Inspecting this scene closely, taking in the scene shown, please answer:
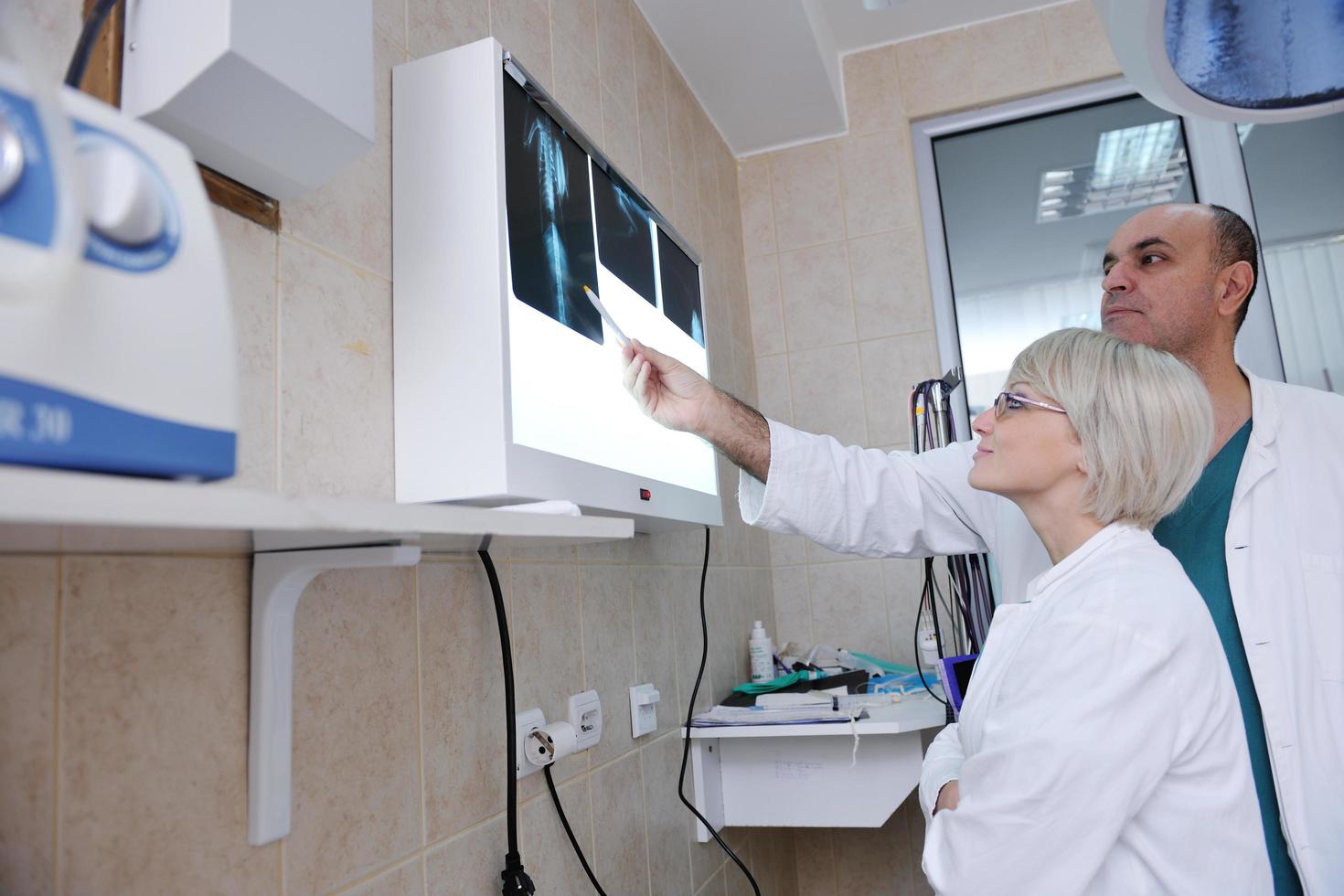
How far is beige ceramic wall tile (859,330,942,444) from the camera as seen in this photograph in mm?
2785

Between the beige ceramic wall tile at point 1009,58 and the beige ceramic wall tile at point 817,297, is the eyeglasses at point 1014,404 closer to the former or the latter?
the beige ceramic wall tile at point 817,297

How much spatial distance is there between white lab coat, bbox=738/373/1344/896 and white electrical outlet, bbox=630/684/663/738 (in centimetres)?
39

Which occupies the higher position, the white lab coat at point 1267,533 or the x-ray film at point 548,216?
the x-ray film at point 548,216

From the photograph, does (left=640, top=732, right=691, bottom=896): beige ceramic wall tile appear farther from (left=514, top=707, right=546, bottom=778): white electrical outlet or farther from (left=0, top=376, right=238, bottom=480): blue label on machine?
(left=0, top=376, right=238, bottom=480): blue label on machine

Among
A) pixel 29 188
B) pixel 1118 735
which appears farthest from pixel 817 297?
pixel 29 188

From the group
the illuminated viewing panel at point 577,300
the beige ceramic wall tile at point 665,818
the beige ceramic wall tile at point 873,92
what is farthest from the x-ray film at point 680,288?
the beige ceramic wall tile at point 873,92

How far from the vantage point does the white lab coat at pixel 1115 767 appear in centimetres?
103

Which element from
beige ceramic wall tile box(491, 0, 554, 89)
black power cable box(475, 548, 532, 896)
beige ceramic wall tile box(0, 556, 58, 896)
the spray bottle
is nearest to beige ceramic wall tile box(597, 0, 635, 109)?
Result: beige ceramic wall tile box(491, 0, 554, 89)

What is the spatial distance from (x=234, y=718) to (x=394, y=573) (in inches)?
10.6

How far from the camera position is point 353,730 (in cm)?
94

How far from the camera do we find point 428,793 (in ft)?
3.42

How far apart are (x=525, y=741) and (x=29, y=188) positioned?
99 cm

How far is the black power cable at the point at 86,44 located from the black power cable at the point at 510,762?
647mm

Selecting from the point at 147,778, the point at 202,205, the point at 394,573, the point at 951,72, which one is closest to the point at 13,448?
the point at 202,205
